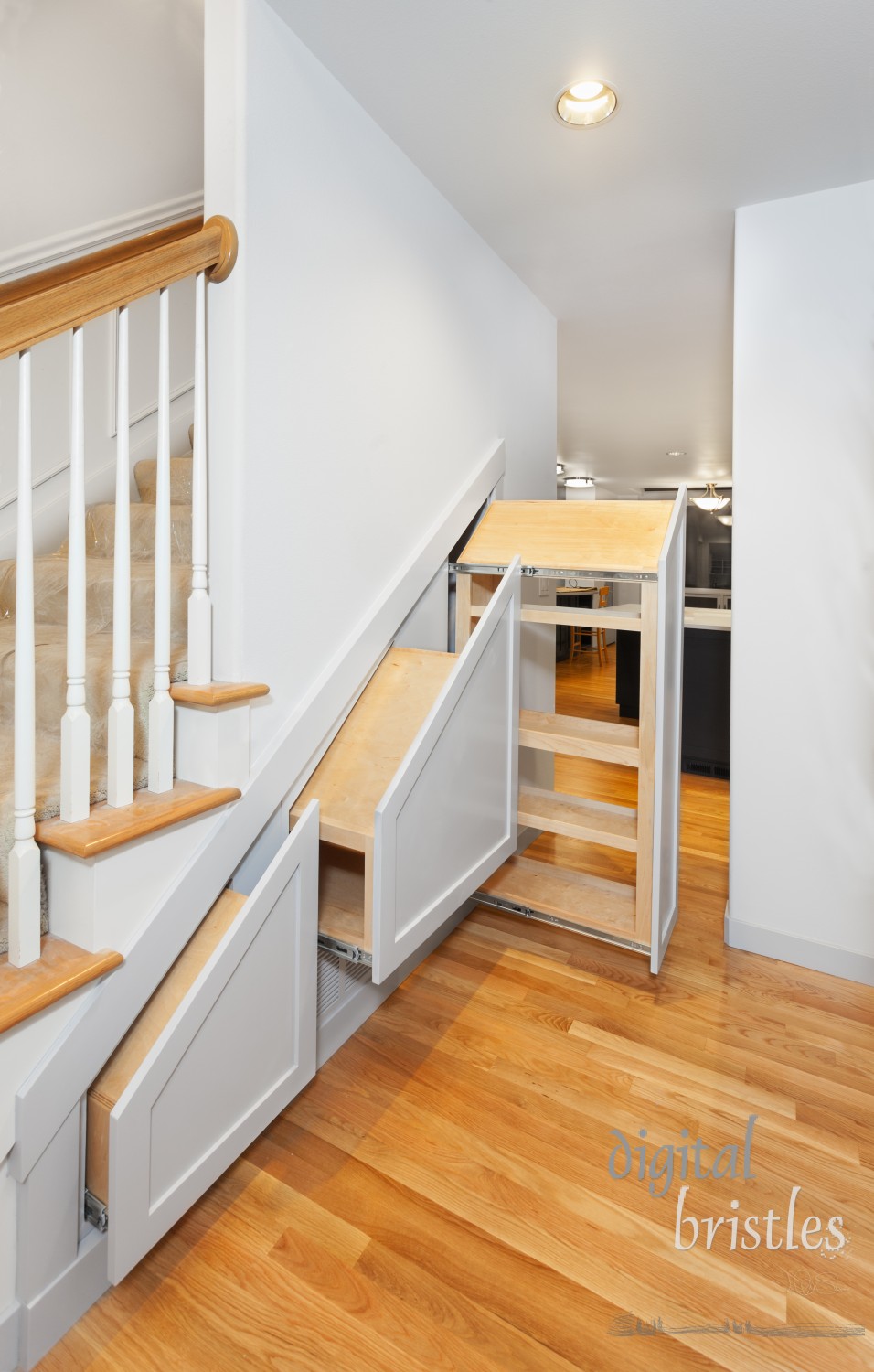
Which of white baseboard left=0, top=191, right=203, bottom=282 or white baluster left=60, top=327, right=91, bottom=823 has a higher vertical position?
white baseboard left=0, top=191, right=203, bottom=282

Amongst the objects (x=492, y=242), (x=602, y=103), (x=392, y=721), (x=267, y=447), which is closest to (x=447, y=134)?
(x=602, y=103)

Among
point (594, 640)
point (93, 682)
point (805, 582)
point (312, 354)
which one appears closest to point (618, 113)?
point (312, 354)

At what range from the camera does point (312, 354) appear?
158cm

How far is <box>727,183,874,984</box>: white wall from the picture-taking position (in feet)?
6.57

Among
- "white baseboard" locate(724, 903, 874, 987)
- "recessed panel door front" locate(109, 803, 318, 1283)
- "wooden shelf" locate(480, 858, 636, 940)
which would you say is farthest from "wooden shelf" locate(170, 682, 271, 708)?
"white baseboard" locate(724, 903, 874, 987)

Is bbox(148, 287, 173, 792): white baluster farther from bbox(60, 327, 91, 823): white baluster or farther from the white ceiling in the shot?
the white ceiling

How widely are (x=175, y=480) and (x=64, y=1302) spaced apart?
1.77 meters

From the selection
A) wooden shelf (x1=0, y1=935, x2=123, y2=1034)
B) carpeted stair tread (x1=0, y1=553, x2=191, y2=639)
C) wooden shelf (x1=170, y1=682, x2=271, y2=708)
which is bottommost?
wooden shelf (x1=0, y1=935, x2=123, y2=1034)

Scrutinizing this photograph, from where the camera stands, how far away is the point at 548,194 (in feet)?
6.80

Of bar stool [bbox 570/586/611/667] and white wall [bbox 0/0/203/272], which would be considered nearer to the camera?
white wall [bbox 0/0/203/272]

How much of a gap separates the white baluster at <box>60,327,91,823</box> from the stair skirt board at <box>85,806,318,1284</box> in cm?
35

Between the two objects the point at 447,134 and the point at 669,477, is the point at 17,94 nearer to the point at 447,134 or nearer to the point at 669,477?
the point at 447,134

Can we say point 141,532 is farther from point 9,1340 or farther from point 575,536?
point 9,1340

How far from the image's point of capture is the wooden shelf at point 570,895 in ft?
6.53
